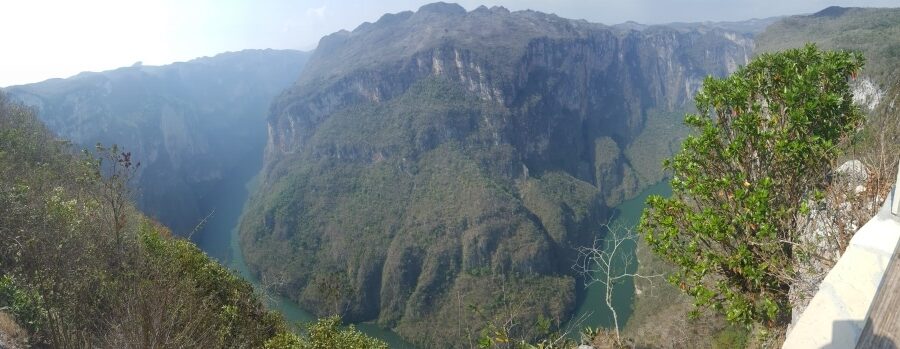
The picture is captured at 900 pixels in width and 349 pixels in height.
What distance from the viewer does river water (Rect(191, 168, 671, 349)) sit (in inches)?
2601

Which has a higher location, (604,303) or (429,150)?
(429,150)

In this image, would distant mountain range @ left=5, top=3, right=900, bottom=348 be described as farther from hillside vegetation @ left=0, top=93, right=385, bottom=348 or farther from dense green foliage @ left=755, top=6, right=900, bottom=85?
hillside vegetation @ left=0, top=93, right=385, bottom=348

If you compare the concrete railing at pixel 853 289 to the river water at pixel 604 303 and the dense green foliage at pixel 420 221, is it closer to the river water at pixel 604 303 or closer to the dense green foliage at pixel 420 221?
the river water at pixel 604 303

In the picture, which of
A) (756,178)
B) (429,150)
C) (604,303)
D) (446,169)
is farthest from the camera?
(429,150)

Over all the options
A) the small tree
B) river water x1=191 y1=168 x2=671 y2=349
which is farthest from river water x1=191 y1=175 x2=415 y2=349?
the small tree

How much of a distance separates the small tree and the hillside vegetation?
8908 mm

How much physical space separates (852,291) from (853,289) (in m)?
0.02

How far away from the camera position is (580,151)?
15050 cm

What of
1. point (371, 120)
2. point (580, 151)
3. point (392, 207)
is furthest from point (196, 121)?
point (580, 151)

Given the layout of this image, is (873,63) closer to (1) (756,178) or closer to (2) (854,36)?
(2) (854,36)

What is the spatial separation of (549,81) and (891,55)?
93.6 metres

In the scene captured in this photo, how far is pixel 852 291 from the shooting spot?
369 centimetres

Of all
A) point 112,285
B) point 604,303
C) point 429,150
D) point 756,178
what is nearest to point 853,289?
point 756,178

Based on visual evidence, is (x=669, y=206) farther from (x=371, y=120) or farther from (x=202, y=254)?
(x=371, y=120)
